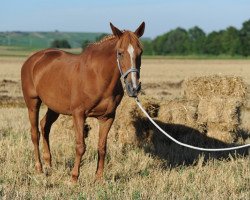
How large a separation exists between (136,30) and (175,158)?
383 centimetres

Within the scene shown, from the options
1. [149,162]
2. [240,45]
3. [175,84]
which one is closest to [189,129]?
[149,162]

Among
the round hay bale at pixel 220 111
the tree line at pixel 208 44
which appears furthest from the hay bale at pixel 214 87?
the tree line at pixel 208 44

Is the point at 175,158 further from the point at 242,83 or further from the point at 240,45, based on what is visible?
the point at 240,45

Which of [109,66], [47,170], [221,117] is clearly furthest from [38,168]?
[221,117]

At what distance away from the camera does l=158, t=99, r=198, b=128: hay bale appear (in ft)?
40.8

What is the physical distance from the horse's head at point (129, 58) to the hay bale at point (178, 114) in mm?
4749

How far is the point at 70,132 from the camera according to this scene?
12062 mm

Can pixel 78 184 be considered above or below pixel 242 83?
below

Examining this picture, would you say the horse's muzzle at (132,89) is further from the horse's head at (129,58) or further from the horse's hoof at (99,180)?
the horse's hoof at (99,180)

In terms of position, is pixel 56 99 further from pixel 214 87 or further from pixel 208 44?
pixel 208 44

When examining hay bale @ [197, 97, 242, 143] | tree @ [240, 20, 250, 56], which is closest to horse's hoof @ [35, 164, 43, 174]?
hay bale @ [197, 97, 242, 143]

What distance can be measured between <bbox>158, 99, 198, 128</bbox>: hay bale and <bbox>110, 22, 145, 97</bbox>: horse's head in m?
4.75

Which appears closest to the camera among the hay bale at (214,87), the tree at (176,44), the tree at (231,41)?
the hay bale at (214,87)

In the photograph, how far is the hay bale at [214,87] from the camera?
14.1m
